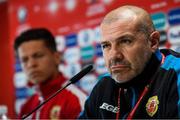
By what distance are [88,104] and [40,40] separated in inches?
24.1

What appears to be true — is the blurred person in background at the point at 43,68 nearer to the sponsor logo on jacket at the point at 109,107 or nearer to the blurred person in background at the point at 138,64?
the sponsor logo on jacket at the point at 109,107

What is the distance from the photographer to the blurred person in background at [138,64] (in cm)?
106

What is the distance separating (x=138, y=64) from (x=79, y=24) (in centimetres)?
143

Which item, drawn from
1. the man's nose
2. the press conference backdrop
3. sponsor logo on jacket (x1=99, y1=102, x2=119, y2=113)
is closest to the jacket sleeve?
sponsor logo on jacket (x1=99, y1=102, x2=119, y2=113)

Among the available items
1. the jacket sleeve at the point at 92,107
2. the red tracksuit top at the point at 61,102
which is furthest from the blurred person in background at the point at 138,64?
the red tracksuit top at the point at 61,102

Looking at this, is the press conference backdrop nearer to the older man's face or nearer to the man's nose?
the man's nose

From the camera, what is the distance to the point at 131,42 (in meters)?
1.09

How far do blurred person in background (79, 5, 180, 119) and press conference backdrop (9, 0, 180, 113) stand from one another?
2.56 feet

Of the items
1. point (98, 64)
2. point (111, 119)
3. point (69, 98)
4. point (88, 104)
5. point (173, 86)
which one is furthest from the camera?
point (98, 64)

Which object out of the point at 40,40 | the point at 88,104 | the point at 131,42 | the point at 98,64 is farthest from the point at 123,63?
the point at 98,64

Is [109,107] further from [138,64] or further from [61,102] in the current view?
[61,102]

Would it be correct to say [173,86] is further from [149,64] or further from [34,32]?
[34,32]

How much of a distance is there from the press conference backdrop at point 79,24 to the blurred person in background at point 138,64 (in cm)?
78

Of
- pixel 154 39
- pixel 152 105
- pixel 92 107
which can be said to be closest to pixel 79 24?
pixel 92 107
